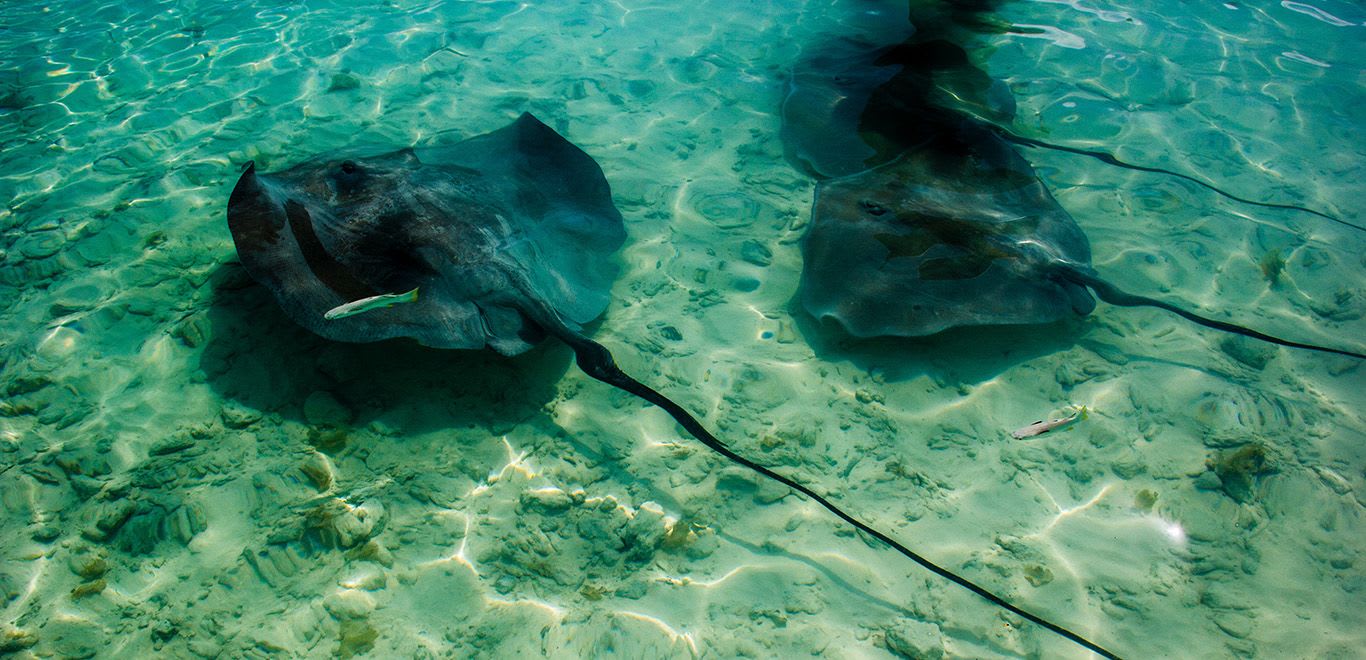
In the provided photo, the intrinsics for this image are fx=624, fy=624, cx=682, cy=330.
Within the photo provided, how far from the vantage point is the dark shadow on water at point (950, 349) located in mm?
4328

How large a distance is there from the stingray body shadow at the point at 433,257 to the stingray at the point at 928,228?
1463 mm

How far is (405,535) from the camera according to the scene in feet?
11.1

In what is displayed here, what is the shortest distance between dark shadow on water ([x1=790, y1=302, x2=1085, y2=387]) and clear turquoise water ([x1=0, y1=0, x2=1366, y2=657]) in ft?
0.08

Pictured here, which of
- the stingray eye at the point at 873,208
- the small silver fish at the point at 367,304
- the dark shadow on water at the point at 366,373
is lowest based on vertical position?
the dark shadow on water at the point at 366,373

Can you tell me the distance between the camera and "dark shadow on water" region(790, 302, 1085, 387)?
433 centimetres

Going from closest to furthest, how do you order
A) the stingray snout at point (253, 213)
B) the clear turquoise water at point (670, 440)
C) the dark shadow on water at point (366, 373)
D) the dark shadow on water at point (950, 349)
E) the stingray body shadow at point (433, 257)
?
1. the clear turquoise water at point (670, 440)
2. the stingray body shadow at point (433, 257)
3. the stingray snout at point (253, 213)
4. the dark shadow on water at point (366, 373)
5. the dark shadow on water at point (950, 349)

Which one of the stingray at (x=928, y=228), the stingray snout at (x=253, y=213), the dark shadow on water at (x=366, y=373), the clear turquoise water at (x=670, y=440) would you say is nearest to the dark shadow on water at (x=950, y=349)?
the clear turquoise water at (x=670, y=440)

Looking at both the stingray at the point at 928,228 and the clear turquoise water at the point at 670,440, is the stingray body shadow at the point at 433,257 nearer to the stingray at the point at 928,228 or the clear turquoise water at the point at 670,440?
the clear turquoise water at the point at 670,440

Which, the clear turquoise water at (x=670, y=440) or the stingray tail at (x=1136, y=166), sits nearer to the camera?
the clear turquoise water at (x=670, y=440)

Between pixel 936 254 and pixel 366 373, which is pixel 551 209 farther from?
pixel 936 254

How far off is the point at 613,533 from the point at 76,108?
25.5 ft

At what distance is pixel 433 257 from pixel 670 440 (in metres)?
1.88

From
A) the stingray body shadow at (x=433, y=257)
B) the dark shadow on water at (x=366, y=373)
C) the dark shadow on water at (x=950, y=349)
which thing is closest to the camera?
the stingray body shadow at (x=433, y=257)

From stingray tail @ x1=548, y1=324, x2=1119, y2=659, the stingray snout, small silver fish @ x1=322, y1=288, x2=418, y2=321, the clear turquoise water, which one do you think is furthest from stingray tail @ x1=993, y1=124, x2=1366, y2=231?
the stingray snout
